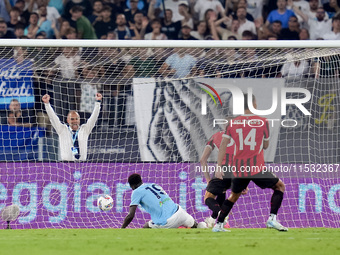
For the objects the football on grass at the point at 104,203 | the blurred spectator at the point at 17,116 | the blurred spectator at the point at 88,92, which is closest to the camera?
the football on grass at the point at 104,203

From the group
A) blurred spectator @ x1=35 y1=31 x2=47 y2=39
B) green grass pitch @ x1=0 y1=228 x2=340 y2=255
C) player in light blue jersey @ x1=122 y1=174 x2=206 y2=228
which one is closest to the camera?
green grass pitch @ x1=0 y1=228 x2=340 y2=255

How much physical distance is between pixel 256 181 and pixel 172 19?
274 inches

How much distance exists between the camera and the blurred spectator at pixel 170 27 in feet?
50.0

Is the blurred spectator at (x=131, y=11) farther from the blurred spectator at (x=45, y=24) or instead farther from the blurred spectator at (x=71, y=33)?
the blurred spectator at (x=45, y=24)

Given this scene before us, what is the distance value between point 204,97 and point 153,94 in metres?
0.85

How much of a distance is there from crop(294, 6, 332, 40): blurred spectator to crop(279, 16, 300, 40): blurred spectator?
0.33 m

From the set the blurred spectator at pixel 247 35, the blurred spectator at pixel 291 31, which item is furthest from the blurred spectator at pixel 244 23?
the blurred spectator at pixel 291 31

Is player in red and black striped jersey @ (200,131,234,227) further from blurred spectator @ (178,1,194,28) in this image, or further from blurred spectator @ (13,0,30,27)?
blurred spectator @ (13,0,30,27)

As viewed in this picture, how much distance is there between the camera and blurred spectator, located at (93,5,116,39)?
15.0 metres

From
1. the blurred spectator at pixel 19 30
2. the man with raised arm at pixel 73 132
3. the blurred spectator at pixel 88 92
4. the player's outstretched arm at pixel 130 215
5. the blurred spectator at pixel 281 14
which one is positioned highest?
the blurred spectator at pixel 281 14

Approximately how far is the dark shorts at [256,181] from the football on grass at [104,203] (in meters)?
2.69

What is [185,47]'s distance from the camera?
10.8m

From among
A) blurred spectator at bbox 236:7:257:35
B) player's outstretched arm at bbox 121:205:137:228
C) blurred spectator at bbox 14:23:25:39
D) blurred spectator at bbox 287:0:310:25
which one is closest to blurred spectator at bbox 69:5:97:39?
blurred spectator at bbox 14:23:25:39

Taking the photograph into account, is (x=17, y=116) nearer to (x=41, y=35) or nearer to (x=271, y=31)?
(x=41, y=35)
